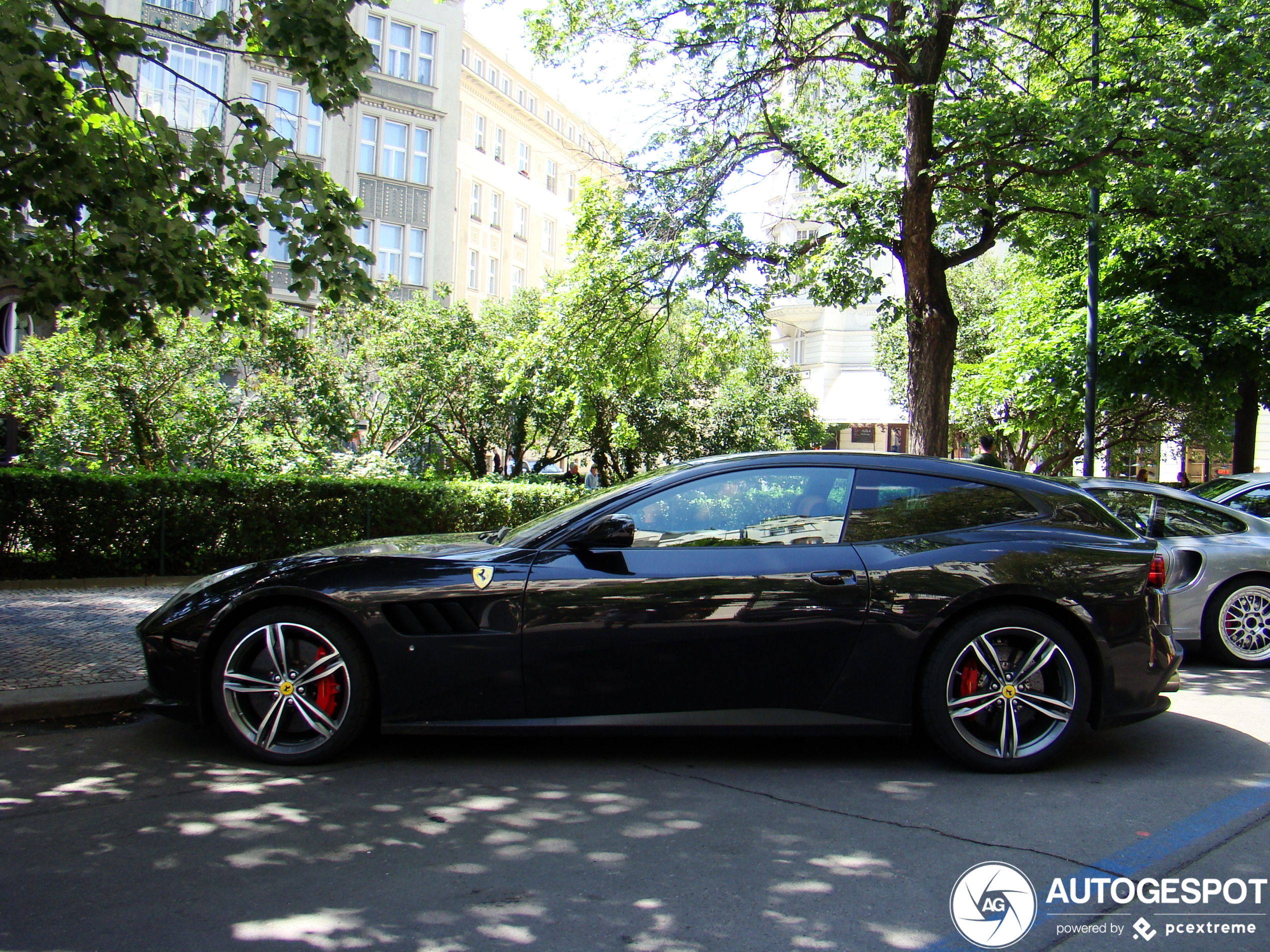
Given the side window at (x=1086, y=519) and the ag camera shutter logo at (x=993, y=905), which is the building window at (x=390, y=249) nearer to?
the side window at (x=1086, y=519)

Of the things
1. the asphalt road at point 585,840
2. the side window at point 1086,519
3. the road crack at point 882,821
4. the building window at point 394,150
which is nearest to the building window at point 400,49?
the building window at point 394,150

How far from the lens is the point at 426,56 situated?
33000 mm

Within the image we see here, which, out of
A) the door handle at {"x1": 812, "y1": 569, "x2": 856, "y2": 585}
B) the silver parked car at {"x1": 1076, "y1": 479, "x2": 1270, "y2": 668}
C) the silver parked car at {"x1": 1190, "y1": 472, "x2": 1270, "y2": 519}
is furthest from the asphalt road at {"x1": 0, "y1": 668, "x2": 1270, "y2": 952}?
the silver parked car at {"x1": 1190, "y1": 472, "x2": 1270, "y2": 519}

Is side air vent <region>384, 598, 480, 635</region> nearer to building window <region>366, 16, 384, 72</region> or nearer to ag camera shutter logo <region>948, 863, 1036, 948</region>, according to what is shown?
ag camera shutter logo <region>948, 863, 1036, 948</region>

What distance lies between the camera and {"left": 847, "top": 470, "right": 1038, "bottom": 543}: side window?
181 inches

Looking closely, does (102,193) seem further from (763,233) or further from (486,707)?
(763,233)

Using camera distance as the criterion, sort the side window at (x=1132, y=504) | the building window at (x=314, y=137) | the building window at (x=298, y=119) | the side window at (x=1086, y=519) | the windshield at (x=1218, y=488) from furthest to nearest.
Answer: the building window at (x=314, y=137) < the building window at (x=298, y=119) < the windshield at (x=1218, y=488) < the side window at (x=1132, y=504) < the side window at (x=1086, y=519)

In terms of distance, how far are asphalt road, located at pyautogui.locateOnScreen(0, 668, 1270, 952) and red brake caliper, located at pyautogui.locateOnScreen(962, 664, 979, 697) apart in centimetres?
39

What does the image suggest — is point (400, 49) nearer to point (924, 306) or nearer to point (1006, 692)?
point (924, 306)

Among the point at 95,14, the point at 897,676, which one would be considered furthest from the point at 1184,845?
the point at 95,14

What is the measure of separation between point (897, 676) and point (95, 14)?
678cm

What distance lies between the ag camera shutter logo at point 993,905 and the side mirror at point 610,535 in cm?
194

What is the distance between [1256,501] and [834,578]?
7421 mm

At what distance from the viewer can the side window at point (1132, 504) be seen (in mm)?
7848
